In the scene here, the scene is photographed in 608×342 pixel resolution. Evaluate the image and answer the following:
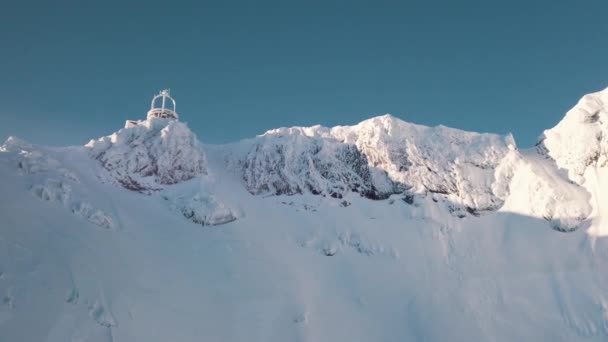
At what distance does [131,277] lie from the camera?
4647 centimetres

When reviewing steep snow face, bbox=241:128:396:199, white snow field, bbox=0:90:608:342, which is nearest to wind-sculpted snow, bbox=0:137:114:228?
white snow field, bbox=0:90:608:342

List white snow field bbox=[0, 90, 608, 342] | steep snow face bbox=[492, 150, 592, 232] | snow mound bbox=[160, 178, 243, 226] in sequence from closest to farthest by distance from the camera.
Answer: white snow field bbox=[0, 90, 608, 342] < snow mound bbox=[160, 178, 243, 226] < steep snow face bbox=[492, 150, 592, 232]

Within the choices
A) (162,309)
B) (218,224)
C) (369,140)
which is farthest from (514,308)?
Result: (162,309)

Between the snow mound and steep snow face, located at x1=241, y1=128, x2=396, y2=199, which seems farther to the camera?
steep snow face, located at x1=241, y1=128, x2=396, y2=199

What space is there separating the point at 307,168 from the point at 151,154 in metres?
19.7

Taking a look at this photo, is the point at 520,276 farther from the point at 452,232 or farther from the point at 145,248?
the point at 145,248

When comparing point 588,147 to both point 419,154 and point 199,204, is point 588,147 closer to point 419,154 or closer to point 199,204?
point 419,154

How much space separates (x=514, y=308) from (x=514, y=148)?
2655cm

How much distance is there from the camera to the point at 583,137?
72.2 meters

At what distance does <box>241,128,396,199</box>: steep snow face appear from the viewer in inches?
2724

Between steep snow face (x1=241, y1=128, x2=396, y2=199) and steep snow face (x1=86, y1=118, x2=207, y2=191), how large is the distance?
27.2 feet

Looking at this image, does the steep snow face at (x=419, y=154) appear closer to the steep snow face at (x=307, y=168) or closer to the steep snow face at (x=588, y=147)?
the steep snow face at (x=307, y=168)

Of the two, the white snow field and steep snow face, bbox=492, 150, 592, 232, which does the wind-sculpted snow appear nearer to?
the white snow field

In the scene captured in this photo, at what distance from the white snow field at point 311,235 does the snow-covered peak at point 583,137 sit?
0.20m
